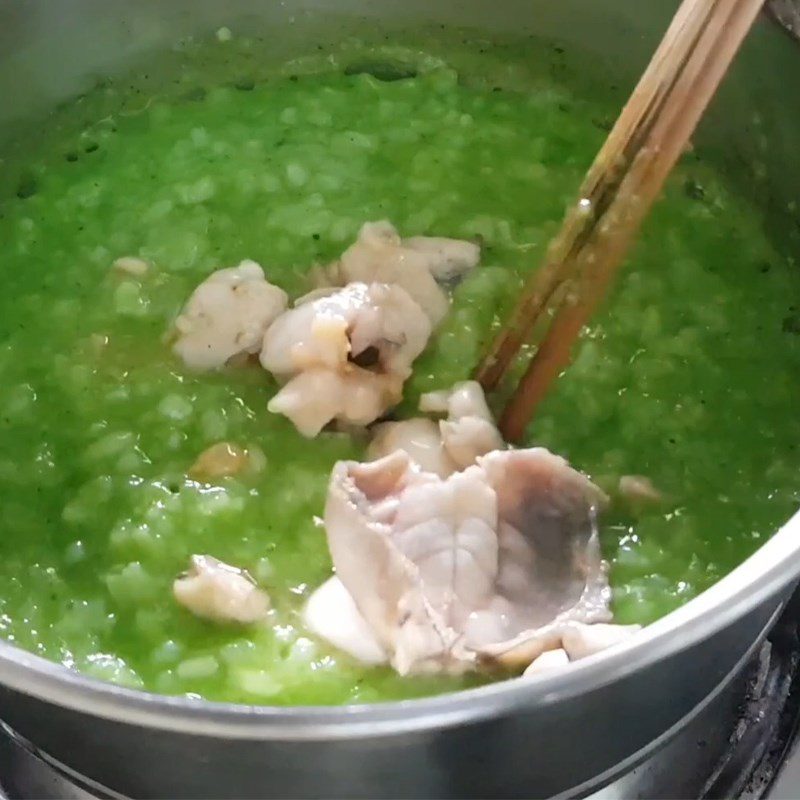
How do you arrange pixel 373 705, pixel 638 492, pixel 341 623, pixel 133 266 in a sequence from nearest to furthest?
pixel 373 705 < pixel 341 623 < pixel 638 492 < pixel 133 266

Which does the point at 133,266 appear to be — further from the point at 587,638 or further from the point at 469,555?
the point at 587,638

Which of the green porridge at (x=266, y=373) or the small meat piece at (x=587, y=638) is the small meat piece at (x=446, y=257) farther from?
the small meat piece at (x=587, y=638)

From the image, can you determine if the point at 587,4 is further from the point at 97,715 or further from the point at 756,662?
the point at 97,715

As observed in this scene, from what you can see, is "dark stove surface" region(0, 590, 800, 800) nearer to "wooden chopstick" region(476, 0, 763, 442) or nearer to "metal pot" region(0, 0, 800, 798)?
"metal pot" region(0, 0, 800, 798)

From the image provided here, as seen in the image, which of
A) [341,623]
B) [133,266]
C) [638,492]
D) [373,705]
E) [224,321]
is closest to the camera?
[373,705]

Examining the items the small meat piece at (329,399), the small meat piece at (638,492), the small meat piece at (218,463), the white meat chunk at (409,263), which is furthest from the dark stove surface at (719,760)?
the white meat chunk at (409,263)

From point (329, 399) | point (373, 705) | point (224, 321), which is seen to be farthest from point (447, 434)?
point (373, 705)

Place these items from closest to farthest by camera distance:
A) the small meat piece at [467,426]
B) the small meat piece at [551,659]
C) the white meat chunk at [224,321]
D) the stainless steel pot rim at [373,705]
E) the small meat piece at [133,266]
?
1. the stainless steel pot rim at [373,705]
2. the small meat piece at [551,659]
3. the small meat piece at [467,426]
4. the white meat chunk at [224,321]
5. the small meat piece at [133,266]
